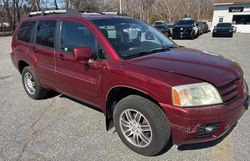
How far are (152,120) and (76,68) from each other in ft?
5.08

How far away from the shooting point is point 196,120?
258 cm

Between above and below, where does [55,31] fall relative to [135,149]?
above

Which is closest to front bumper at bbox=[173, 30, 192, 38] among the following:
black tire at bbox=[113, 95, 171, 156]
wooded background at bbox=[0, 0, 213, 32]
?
wooded background at bbox=[0, 0, 213, 32]

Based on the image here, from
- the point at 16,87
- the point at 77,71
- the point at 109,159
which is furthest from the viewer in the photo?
the point at 16,87

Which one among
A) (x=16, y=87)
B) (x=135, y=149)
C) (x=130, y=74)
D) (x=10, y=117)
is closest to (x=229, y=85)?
(x=130, y=74)

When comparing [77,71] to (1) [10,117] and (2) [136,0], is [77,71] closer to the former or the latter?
(1) [10,117]

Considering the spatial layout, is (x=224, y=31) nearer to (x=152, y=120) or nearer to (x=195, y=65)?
(x=195, y=65)

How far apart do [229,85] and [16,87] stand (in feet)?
17.0

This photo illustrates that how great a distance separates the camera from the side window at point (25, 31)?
491 centimetres

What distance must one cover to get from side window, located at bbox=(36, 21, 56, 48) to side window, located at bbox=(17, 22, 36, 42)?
339 millimetres

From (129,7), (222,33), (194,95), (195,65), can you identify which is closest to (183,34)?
(222,33)

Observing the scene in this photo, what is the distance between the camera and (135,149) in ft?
10.5

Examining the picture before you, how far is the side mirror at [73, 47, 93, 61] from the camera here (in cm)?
322

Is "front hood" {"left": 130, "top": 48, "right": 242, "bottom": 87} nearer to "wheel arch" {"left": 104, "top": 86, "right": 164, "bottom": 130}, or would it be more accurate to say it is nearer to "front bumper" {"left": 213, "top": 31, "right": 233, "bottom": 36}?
"wheel arch" {"left": 104, "top": 86, "right": 164, "bottom": 130}
